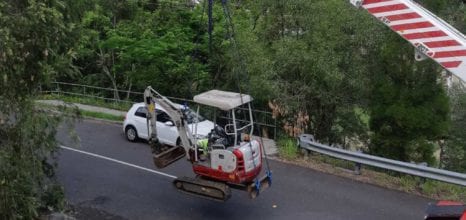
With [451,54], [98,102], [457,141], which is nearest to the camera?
[451,54]

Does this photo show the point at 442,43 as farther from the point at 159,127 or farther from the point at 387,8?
the point at 159,127

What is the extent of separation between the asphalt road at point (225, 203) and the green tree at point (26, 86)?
11.3ft

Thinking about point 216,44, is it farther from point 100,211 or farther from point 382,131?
point 100,211

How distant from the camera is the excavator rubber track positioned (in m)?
12.8

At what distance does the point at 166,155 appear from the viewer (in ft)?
45.8

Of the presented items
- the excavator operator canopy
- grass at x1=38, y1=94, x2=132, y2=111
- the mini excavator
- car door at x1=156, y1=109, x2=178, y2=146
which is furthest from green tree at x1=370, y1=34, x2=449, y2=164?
grass at x1=38, y1=94, x2=132, y2=111

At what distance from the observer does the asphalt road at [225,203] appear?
13617 mm

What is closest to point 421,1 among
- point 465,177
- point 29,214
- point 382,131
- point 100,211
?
point 382,131

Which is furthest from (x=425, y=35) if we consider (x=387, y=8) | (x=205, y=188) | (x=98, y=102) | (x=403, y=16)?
(x=98, y=102)

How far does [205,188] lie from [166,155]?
1.56 meters

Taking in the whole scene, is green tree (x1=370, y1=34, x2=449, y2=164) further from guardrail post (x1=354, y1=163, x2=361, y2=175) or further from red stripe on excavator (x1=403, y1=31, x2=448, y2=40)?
red stripe on excavator (x1=403, y1=31, x2=448, y2=40)

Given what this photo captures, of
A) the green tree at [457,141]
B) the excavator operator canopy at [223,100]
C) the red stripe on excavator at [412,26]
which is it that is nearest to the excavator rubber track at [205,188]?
the excavator operator canopy at [223,100]

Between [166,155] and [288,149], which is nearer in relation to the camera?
[166,155]

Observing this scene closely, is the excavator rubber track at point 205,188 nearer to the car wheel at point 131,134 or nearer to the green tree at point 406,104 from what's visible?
the green tree at point 406,104
